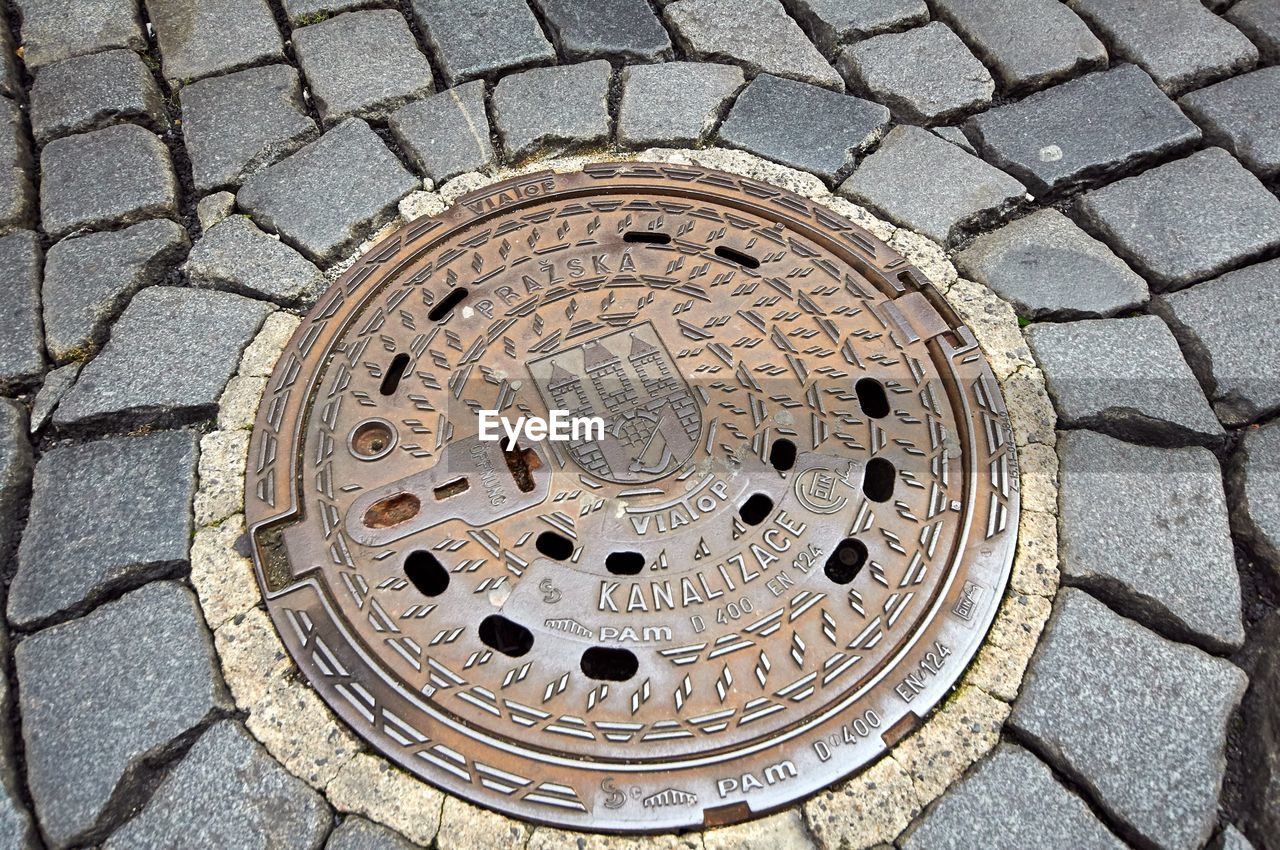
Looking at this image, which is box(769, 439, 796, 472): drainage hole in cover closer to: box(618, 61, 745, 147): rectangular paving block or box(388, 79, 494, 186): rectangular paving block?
box(618, 61, 745, 147): rectangular paving block

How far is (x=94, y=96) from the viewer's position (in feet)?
9.08

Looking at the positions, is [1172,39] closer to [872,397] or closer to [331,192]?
[872,397]

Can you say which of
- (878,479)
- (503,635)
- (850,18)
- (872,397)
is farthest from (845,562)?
(850,18)

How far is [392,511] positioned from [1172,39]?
9.60 ft

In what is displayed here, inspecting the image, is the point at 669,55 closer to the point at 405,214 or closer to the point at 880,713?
the point at 405,214

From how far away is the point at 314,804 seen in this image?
5.56ft

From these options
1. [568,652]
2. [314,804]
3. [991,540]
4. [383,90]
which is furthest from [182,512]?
[991,540]

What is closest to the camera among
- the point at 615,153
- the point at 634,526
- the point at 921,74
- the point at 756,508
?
the point at 634,526

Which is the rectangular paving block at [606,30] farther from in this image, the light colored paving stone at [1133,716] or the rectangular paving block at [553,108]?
the light colored paving stone at [1133,716]

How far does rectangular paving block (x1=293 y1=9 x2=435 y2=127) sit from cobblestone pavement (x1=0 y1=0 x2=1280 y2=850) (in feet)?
0.04

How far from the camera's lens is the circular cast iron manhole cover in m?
1.74

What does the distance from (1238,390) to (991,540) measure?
83 centimetres

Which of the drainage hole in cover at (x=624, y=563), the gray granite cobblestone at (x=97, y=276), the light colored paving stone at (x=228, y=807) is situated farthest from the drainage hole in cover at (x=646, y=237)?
the light colored paving stone at (x=228, y=807)

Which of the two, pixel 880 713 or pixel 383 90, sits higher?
pixel 383 90
